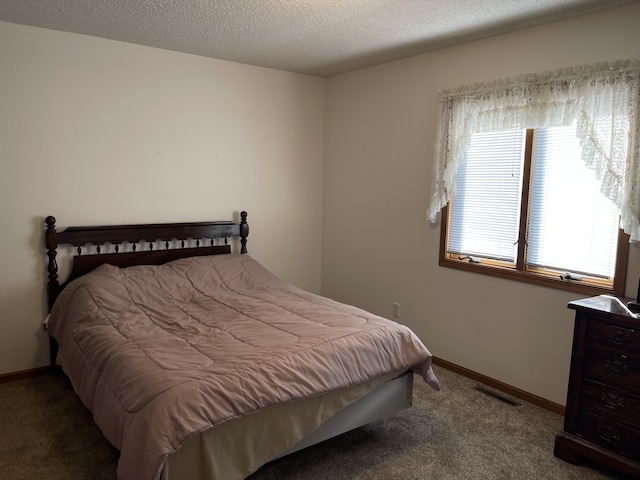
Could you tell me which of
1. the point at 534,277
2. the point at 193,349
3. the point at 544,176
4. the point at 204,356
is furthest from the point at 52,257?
the point at 544,176

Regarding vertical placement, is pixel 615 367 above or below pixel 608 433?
above

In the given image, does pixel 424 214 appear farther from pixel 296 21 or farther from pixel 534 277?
pixel 296 21

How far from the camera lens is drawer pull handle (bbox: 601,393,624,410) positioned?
2.33 metres

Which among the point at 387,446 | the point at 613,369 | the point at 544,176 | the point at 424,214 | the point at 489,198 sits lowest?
the point at 387,446

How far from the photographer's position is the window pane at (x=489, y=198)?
328cm

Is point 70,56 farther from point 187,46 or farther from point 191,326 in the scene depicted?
point 191,326

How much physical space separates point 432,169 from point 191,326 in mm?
2160

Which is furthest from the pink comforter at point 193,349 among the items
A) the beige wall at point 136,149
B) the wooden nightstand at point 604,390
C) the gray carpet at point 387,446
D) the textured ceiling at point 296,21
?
the textured ceiling at point 296,21

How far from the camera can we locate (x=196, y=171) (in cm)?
405

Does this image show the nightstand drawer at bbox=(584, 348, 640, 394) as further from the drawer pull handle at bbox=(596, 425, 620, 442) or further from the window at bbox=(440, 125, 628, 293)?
the window at bbox=(440, 125, 628, 293)

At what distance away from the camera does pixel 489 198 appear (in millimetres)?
3434

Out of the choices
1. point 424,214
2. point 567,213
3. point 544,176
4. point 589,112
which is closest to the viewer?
point 589,112

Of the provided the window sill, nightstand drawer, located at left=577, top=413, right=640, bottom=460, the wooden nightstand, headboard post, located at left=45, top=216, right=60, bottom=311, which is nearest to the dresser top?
the wooden nightstand

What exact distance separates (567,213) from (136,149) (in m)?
3.16
